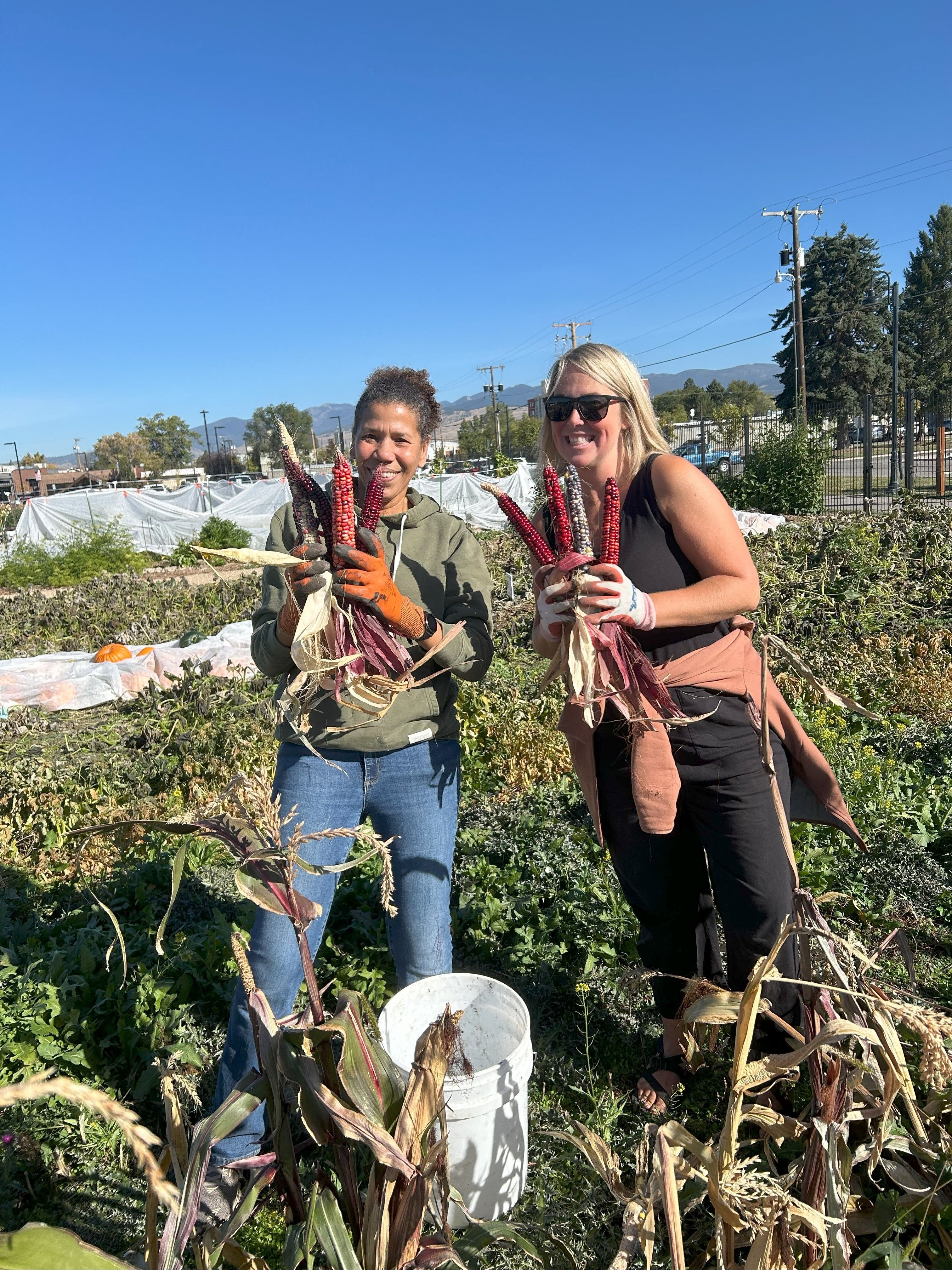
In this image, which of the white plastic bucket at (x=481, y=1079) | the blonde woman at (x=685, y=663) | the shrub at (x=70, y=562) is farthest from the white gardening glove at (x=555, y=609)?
the shrub at (x=70, y=562)

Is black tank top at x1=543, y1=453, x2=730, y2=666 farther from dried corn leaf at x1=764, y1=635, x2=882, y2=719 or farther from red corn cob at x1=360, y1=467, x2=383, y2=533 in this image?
red corn cob at x1=360, y1=467, x2=383, y2=533

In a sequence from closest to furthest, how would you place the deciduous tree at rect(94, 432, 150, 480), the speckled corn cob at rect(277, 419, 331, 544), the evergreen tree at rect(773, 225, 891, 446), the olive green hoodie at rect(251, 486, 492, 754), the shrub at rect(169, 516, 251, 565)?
the speckled corn cob at rect(277, 419, 331, 544)
the olive green hoodie at rect(251, 486, 492, 754)
the shrub at rect(169, 516, 251, 565)
the evergreen tree at rect(773, 225, 891, 446)
the deciduous tree at rect(94, 432, 150, 480)

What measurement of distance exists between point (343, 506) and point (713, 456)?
3339 centimetres

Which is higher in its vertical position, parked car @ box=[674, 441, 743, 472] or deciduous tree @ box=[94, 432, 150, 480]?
deciduous tree @ box=[94, 432, 150, 480]

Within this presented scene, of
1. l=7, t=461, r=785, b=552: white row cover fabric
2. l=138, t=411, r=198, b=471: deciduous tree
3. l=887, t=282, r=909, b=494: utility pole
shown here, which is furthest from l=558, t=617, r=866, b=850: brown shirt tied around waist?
l=138, t=411, r=198, b=471: deciduous tree

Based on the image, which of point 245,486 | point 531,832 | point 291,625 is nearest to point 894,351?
point 245,486

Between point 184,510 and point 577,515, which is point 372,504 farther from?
point 184,510

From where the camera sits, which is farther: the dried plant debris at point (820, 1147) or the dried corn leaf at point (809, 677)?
the dried corn leaf at point (809, 677)

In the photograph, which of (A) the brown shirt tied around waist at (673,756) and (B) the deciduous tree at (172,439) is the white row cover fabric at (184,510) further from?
(B) the deciduous tree at (172,439)

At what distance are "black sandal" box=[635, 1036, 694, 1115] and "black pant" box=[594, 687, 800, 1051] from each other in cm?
34

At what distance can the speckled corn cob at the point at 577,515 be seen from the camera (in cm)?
184

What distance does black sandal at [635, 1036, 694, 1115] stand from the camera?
7.76ft

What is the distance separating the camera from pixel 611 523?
183 cm

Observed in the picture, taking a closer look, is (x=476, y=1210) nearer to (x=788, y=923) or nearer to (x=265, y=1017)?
(x=265, y=1017)
